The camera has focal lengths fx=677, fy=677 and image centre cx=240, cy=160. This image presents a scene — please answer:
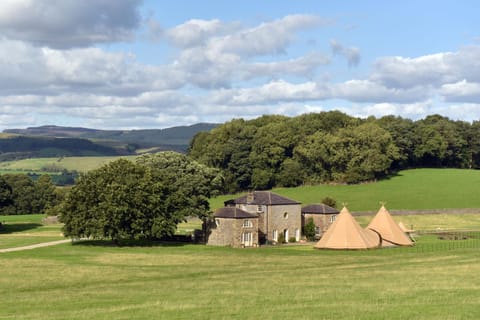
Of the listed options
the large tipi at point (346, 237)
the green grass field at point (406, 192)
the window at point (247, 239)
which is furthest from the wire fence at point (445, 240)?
the green grass field at point (406, 192)

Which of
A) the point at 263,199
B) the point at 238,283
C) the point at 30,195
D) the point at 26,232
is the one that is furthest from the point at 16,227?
the point at 238,283

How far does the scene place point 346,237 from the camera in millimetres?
64000

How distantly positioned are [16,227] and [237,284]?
208 feet

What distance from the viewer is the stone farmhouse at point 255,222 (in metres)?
68.4

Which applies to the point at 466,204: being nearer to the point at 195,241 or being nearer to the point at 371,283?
Answer: the point at 195,241

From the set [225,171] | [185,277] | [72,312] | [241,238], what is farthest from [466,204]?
[72,312]

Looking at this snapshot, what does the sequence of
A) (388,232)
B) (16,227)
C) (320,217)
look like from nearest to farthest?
(388,232)
(320,217)
(16,227)

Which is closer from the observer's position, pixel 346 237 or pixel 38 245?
pixel 346 237

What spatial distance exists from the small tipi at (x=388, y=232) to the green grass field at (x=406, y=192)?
34152mm

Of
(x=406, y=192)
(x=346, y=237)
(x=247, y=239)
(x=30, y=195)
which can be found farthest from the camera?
(x=30, y=195)

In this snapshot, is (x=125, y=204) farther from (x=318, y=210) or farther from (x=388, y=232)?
(x=388, y=232)

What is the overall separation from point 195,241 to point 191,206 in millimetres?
3787

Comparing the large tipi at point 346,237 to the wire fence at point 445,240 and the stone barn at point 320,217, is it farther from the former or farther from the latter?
the stone barn at point 320,217

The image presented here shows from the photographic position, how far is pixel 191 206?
7162 centimetres
